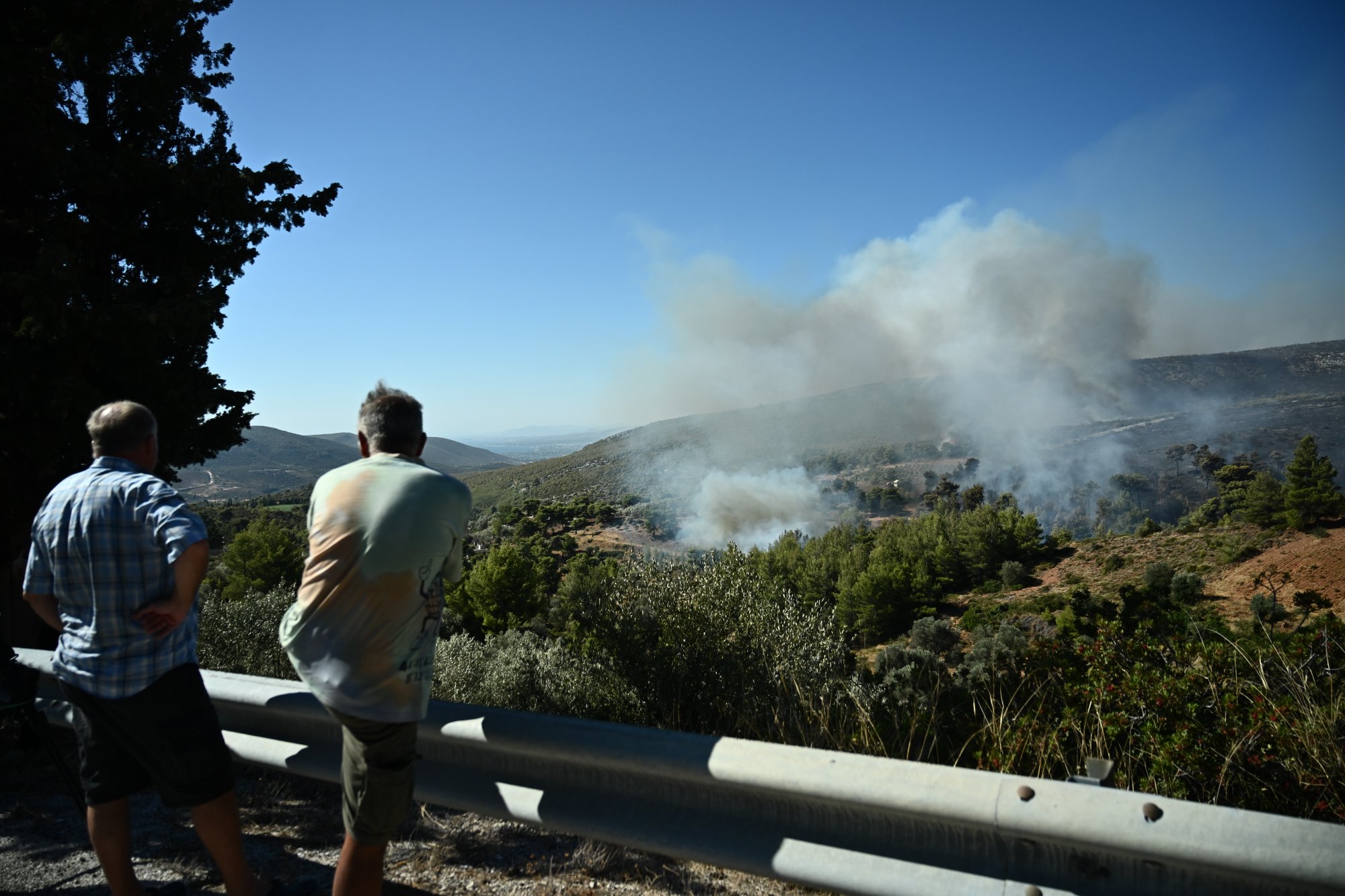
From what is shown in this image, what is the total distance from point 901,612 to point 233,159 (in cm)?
4826

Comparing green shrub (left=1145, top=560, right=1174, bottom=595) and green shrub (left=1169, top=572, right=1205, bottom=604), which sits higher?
green shrub (left=1169, top=572, right=1205, bottom=604)

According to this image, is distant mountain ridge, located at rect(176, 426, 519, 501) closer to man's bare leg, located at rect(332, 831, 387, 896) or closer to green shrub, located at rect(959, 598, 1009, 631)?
green shrub, located at rect(959, 598, 1009, 631)

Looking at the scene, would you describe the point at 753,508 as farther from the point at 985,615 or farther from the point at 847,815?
the point at 847,815

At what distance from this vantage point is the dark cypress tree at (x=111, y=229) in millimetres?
4801

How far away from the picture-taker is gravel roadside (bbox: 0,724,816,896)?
8.45 feet

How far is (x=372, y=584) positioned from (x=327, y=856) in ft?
5.01

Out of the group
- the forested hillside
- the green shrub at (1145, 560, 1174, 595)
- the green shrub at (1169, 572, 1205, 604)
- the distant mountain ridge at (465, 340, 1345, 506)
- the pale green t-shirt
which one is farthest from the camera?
the distant mountain ridge at (465, 340, 1345, 506)

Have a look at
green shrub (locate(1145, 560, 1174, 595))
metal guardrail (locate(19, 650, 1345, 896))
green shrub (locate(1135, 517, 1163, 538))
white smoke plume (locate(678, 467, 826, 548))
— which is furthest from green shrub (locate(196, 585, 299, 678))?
white smoke plume (locate(678, 467, 826, 548))

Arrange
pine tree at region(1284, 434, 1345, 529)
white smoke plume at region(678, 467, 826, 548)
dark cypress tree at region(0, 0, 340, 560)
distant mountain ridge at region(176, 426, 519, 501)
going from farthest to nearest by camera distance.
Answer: white smoke plume at region(678, 467, 826, 548)
distant mountain ridge at region(176, 426, 519, 501)
pine tree at region(1284, 434, 1345, 529)
dark cypress tree at region(0, 0, 340, 560)

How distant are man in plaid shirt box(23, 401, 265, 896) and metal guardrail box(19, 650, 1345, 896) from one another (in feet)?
1.33

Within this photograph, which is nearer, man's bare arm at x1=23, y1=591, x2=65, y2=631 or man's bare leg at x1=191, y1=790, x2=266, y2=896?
man's bare leg at x1=191, y1=790, x2=266, y2=896

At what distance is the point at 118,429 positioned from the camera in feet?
7.90

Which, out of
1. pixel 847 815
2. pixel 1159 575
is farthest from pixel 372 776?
pixel 1159 575

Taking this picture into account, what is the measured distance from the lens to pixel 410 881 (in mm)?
2602
